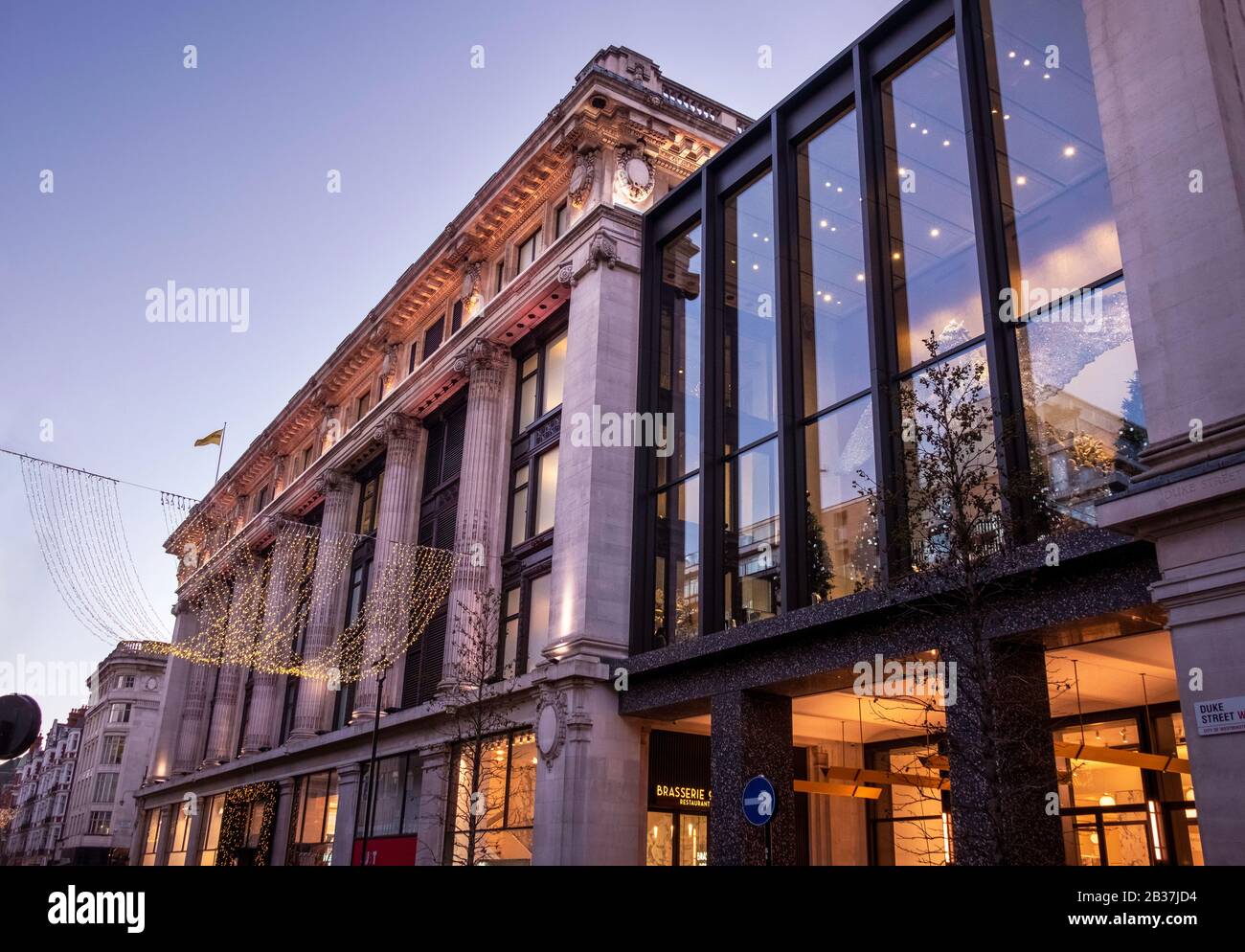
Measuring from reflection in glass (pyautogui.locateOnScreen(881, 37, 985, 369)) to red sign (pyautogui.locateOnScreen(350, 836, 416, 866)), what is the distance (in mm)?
22714

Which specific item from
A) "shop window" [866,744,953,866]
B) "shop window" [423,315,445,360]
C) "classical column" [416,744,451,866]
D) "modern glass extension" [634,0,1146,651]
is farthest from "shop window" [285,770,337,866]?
"shop window" [866,744,953,866]

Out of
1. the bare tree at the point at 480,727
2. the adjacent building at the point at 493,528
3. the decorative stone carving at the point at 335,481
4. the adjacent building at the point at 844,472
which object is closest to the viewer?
the adjacent building at the point at 844,472

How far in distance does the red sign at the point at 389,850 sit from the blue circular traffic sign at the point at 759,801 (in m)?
19.2

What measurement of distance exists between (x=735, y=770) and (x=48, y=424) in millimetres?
17672

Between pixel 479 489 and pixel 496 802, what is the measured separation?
34.7ft

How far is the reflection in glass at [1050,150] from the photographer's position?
18.5 metres

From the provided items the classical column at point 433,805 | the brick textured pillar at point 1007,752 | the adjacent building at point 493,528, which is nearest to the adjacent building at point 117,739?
the adjacent building at point 493,528

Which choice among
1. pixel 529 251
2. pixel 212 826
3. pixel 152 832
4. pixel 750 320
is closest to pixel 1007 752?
pixel 750 320

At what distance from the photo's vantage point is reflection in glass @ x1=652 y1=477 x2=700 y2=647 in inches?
1049

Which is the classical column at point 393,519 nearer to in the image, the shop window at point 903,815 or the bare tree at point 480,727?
the bare tree at point 480,727

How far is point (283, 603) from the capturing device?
2045 inches

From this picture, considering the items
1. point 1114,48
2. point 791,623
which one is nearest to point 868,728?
point 791,623

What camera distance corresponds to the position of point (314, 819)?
4169 cm

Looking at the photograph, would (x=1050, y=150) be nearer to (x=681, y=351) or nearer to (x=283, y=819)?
(x=681, y=351)
